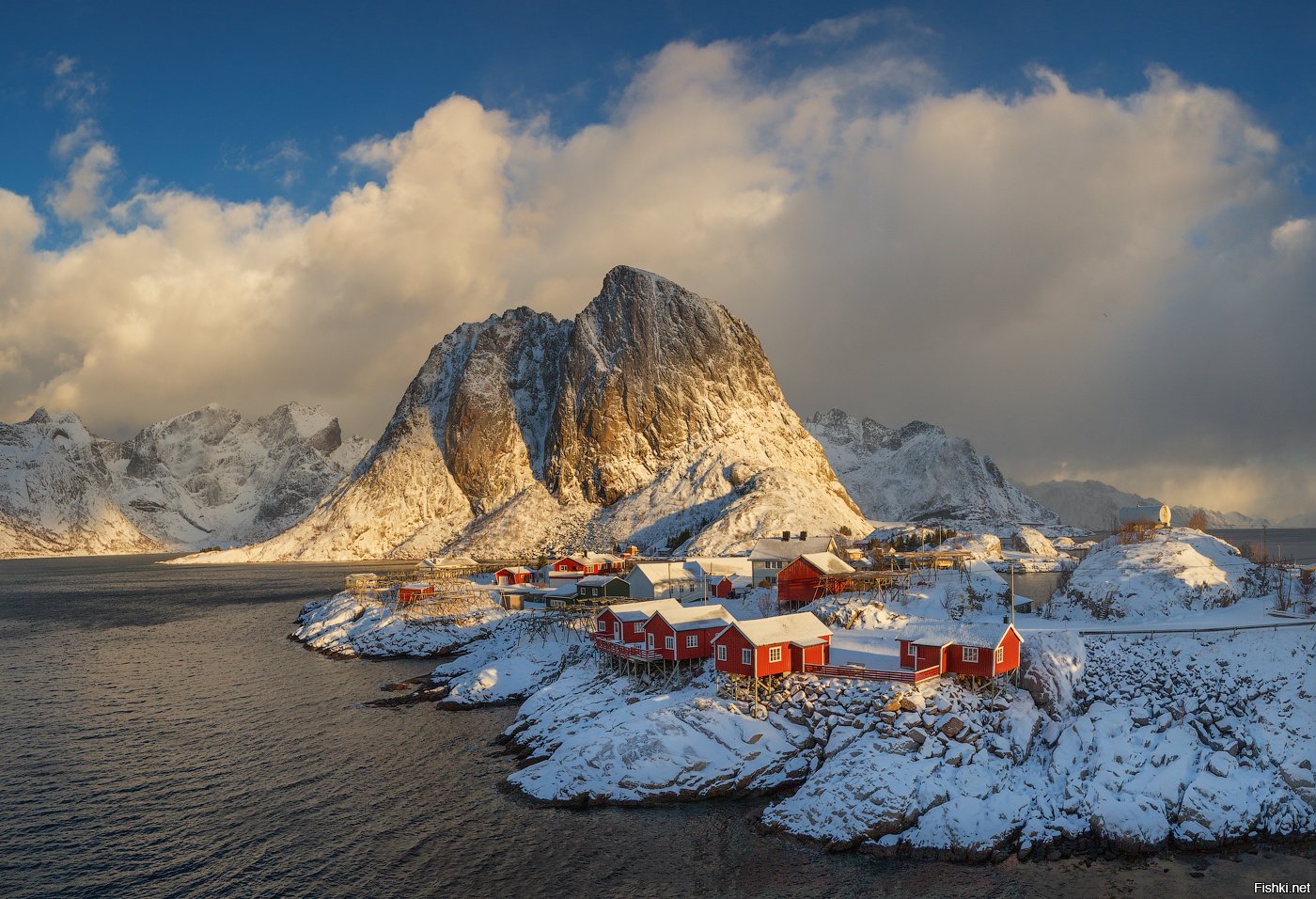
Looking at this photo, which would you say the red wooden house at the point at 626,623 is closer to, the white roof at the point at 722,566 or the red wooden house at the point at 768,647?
the red wooden house at the point at 768,647

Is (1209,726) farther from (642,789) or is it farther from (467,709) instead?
(467,709)

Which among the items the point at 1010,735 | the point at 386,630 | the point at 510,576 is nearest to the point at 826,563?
the point at 1010,735

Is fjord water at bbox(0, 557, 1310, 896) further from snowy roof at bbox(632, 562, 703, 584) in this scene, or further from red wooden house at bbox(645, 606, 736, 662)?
snowy roof at bbox(632, 562, 703, 584)

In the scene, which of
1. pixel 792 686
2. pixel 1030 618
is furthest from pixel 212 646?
pixel 1030 618

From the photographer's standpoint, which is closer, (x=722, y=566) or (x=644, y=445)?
(x=722, y=566)

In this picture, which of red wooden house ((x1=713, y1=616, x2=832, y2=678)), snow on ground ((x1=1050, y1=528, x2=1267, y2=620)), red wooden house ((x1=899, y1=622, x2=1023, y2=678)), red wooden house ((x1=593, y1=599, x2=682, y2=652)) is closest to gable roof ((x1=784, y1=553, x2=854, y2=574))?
red wooden house ((x1=593, y1=599, x2=682, y2=652))

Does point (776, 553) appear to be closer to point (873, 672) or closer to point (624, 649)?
point (624, 649)

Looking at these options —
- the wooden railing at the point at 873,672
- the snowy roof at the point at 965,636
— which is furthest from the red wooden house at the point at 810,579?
the wooden railing at the point at 873,672
